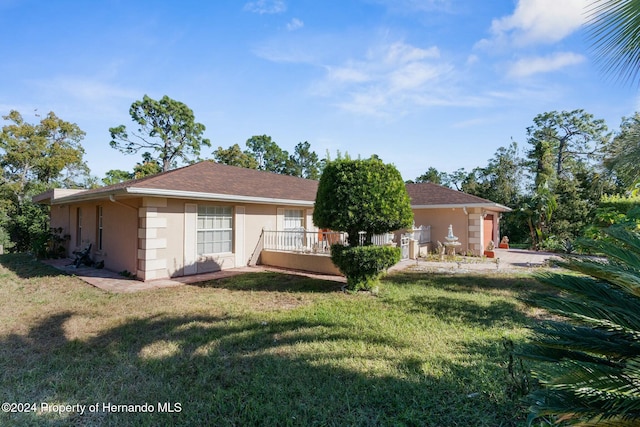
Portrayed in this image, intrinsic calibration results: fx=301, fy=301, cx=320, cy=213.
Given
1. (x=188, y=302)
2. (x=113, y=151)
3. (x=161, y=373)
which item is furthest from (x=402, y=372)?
(x=113, y=151)

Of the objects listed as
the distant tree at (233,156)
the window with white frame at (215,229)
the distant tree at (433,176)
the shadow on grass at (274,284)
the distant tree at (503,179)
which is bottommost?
the shadow on grass at (274,284)

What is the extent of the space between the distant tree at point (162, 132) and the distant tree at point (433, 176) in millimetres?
30980

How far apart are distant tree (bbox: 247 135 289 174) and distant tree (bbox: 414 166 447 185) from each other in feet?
68.0

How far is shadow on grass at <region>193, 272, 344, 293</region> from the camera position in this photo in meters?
8.33

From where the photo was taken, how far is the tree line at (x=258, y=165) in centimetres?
1964

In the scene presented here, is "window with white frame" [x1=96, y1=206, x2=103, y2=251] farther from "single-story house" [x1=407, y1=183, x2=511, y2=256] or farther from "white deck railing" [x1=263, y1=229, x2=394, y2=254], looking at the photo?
"single-story house" [x1=407, y1=183, x2=511, y2=256]

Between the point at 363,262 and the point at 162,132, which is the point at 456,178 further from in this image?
the point at 363,262

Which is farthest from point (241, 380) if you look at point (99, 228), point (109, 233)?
point (99, 228)

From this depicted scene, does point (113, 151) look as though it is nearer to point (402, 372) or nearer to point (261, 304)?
point (261, 304)

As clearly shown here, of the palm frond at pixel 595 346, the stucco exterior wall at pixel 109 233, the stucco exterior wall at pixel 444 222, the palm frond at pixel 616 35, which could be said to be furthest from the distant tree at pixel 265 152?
the palm frond at pixel 595 346

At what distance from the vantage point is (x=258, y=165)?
141ft

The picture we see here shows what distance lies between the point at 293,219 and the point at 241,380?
403 inches

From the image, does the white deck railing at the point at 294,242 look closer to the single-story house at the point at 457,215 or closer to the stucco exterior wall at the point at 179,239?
the stucco exterior wall at the point at 179,239

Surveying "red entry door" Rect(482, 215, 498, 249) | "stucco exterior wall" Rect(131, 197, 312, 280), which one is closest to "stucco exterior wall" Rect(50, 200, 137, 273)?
"stucco exterior wall" Rect(131, 197, 312, 280)
